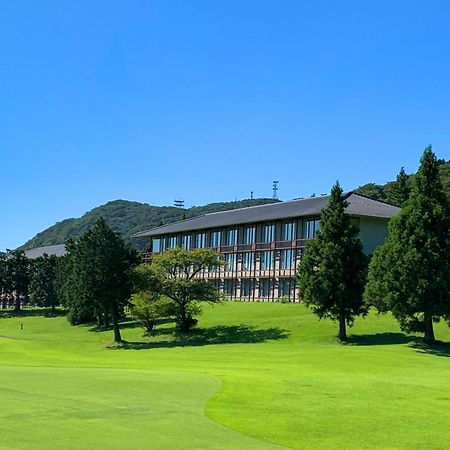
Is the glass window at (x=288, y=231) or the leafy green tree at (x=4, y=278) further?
the leafy green tree at (x=4, y=278)

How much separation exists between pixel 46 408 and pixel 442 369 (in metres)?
22.1

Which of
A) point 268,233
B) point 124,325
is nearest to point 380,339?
point 124,325

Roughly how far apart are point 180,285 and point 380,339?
20.4 metres

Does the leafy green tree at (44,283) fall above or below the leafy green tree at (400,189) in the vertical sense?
below

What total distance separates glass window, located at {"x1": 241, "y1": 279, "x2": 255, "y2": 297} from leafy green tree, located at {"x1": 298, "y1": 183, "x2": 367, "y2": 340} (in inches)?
1398

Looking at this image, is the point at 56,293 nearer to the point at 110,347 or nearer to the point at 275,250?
the point at 275,250

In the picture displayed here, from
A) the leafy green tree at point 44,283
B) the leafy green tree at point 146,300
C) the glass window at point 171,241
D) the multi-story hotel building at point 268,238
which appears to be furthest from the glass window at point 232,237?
the leafy green tree at point 44,283

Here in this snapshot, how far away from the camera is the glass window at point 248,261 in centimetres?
8494

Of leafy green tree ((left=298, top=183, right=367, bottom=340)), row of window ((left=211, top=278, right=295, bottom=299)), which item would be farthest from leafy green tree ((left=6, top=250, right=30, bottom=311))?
leafy green tree ((left=298, top=183, right=367, bottom=340))

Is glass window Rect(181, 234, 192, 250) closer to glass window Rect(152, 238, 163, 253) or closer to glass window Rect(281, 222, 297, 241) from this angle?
glass window Rect(152, 238, 163, 253)

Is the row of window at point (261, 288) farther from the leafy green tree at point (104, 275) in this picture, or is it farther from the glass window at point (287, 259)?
the leafy green tree at point (104, 275)

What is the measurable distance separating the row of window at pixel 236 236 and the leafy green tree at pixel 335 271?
2215cm

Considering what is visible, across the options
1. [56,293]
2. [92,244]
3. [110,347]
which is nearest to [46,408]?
[110,347]

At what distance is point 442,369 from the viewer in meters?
30.6
